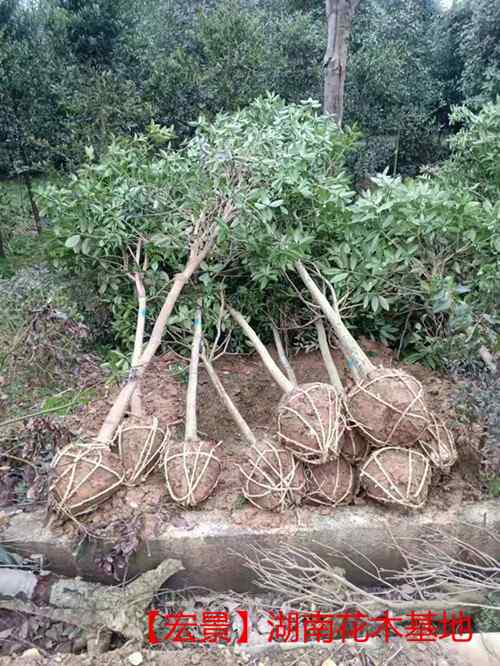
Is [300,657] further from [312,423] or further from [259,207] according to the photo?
[259,207]

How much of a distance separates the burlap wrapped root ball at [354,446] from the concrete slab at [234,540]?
302 millimetres

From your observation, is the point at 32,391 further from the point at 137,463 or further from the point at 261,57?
the point at 261,57

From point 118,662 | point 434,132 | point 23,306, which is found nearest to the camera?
point 118,662

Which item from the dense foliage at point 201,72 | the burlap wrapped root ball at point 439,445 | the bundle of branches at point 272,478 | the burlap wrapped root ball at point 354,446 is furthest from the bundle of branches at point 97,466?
the dense foliage at point 201,72

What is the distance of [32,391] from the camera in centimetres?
411

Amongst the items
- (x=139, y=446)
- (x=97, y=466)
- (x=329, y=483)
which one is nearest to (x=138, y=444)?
(x=139, y=446)

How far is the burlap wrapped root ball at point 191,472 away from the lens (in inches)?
111

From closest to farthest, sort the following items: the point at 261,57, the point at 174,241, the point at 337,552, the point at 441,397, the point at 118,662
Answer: the point at 118,662 < the point at 337,552 < the point at 441,397 < the point at 174,241 < the point at 261,57

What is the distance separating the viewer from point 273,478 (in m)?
2.79

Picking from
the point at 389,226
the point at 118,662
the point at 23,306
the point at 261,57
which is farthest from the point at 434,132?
the point at 118,662

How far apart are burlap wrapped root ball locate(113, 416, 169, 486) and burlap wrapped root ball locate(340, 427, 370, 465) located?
3.59 feet

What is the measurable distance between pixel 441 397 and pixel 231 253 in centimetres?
193

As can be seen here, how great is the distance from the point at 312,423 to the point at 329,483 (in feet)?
1.36

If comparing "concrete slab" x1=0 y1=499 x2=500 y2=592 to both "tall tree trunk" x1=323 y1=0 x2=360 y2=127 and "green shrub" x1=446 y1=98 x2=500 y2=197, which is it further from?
"tall tree trunk" x1=323 y1=0 x2=360 y2=127
